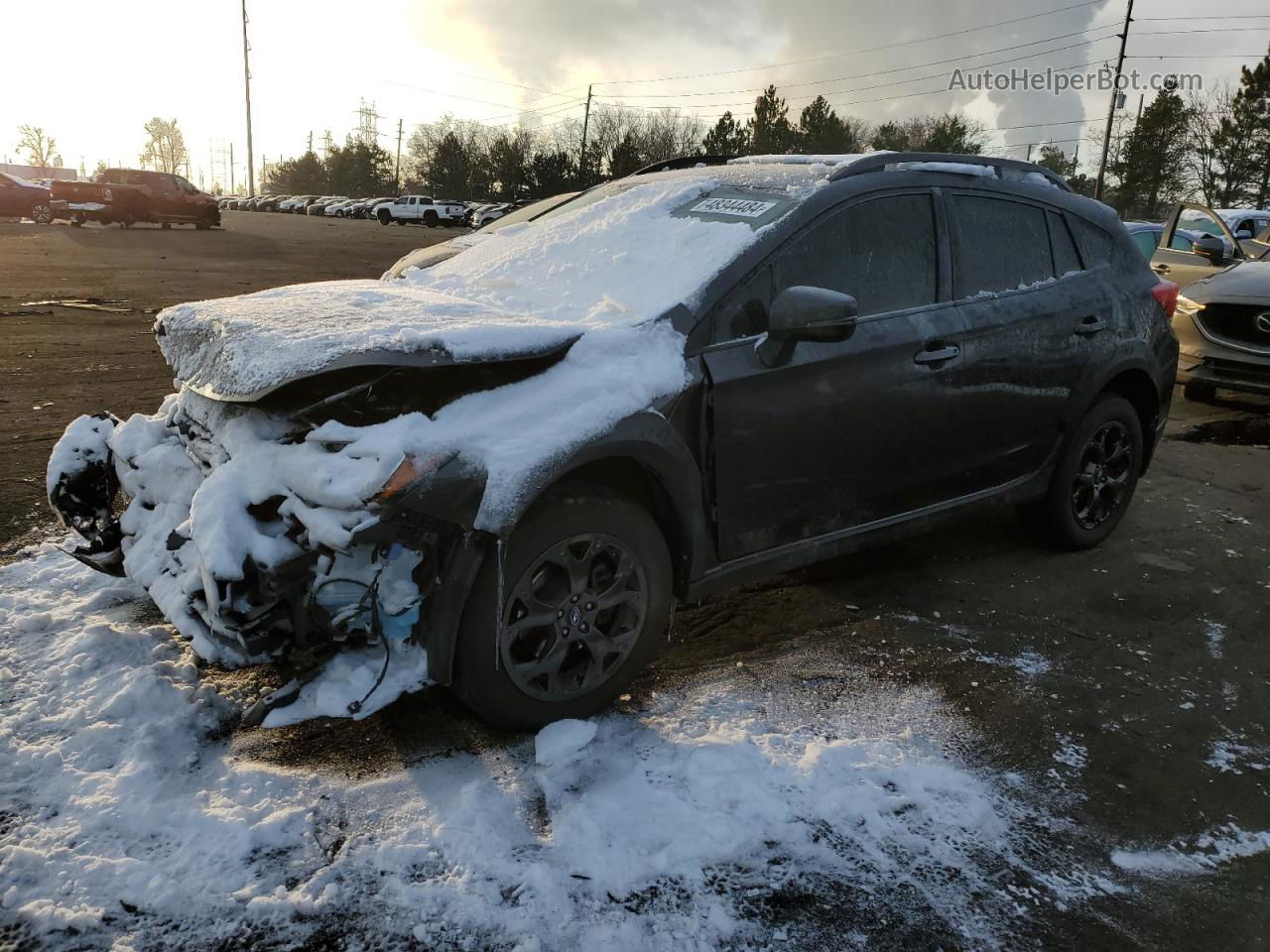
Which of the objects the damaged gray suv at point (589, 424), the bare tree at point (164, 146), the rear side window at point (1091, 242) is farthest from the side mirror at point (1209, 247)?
the bare tree at point (164, 146)

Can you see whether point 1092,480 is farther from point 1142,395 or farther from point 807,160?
point 807,160

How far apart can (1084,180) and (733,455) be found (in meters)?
63.4

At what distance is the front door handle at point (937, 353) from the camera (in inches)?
139

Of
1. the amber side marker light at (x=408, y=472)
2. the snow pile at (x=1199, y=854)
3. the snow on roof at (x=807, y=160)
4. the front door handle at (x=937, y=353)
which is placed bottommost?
the snow pile at (x=1199, y=854)

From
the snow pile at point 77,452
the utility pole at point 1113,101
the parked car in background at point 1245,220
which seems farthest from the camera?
the utility pole at point 1113,101

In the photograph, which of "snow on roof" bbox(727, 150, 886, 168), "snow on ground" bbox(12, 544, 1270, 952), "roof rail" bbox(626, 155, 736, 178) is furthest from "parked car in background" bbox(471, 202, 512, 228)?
"snow on ground" bbox(12, 544, 1270, 952)

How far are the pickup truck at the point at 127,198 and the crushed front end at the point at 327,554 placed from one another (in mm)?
28608

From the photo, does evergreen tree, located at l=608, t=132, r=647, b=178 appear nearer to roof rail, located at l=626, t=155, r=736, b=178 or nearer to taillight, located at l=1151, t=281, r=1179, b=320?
roof rail, located at l=626, t=155, r=736, b=178

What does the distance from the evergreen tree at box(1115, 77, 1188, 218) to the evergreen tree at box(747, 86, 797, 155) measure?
71.7 ft

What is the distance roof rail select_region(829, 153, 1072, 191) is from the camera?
353 centimetres

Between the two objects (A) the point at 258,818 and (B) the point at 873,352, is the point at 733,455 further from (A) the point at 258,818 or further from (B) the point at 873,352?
(A) the point at 258,818

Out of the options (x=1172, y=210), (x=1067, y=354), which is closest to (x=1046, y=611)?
(x=1067, y=354)

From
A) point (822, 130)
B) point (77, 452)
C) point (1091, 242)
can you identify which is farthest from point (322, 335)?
point (822, 130)

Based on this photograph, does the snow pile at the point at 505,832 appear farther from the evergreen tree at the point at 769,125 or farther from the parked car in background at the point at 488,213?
the evergreen tree at the point at 769,125
